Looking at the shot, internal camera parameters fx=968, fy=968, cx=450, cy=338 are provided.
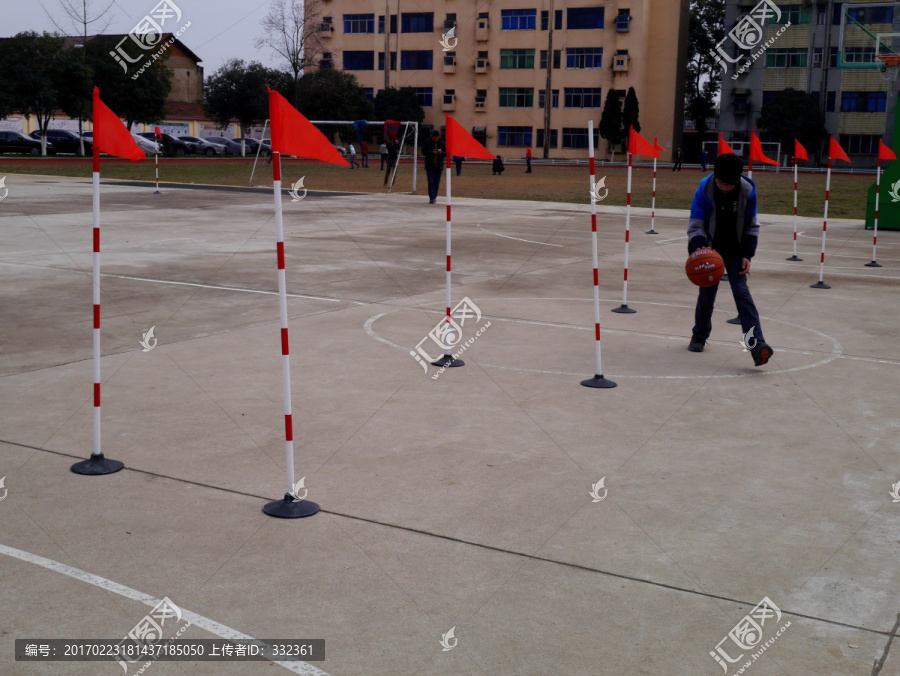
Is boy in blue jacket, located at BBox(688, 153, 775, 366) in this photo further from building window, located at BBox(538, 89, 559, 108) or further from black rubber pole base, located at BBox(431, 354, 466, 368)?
building window, located at BBox(538, 89, 559, 108)

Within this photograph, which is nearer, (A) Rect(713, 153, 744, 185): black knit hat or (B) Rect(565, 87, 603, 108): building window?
(A) Rect(713, 153, 744, 185): black knit hat

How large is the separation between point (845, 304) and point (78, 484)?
32.9 feet

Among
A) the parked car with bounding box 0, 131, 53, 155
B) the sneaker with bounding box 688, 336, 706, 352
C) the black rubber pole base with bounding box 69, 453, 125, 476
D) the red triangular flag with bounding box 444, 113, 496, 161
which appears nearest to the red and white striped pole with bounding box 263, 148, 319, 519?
the black rubber pole base with bounding box 69, 453, 125, 476

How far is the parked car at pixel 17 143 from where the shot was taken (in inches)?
2398

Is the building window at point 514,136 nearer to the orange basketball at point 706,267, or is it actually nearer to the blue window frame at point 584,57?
the blue window frame at point 584,57

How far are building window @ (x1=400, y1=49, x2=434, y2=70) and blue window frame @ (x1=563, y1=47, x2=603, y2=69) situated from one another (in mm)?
12954

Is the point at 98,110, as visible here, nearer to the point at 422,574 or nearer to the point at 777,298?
the point at 422,574

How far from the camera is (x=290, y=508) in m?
5.42

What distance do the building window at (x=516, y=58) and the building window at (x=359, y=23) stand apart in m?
13.0

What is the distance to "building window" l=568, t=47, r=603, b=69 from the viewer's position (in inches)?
3191

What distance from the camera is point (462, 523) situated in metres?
5.32

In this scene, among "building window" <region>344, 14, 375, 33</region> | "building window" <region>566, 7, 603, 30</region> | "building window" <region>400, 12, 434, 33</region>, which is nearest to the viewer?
"building window" <region>566, 7, 603, 30</region>

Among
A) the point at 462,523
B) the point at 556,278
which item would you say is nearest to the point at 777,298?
the point at 556,278

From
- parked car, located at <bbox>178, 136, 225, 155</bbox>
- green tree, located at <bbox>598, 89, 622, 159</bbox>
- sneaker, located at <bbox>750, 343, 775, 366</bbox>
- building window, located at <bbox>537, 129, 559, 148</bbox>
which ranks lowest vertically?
sneaker, located at <bbox>750, 343, 775, 366</bbox>
